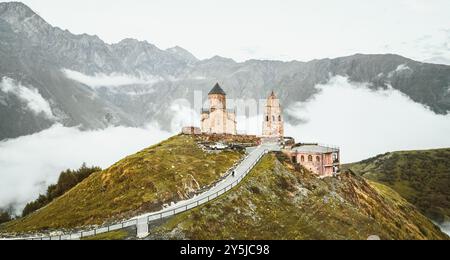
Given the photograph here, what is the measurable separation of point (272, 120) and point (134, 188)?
5415 cm

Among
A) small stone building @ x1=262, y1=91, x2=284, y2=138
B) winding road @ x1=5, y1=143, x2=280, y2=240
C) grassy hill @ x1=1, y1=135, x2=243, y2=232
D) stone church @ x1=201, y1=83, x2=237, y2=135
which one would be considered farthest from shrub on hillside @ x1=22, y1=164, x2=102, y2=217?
small stone building @ x1=262, y1=91, x2=284, y2=138

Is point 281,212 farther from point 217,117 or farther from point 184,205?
point 217,117

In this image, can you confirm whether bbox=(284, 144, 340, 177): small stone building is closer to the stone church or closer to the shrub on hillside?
the stone church

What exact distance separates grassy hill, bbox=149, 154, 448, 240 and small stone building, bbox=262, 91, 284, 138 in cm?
2309

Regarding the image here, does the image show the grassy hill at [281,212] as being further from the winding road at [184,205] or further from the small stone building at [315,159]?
the small stone building at [315,159]

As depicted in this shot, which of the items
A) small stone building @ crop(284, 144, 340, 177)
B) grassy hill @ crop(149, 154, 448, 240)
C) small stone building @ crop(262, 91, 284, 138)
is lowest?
grassy hill @ crop(149, 154, 448, 240)

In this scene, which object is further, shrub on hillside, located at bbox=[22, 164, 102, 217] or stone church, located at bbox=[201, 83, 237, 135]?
stone church, located at bbox=[201, 83, 237, 135]

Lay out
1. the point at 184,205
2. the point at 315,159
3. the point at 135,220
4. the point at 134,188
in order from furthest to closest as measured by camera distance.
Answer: the point at 315,159 → the point at 134,188 → the point at 184,205 → the point at 135,220

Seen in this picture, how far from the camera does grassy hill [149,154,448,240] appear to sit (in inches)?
2795

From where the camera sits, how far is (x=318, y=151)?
353 ft

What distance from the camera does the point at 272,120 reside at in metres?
128

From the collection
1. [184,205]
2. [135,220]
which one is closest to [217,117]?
[184,205]
